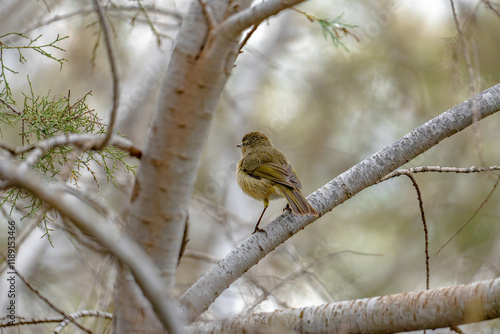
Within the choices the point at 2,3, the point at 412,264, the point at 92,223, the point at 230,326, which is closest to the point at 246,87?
the point at 412,264

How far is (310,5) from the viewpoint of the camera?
8.77 metres

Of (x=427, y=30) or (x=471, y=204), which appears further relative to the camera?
(x=427, y=30)

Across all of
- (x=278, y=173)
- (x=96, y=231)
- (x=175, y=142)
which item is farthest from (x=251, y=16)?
(x=278, y=173)

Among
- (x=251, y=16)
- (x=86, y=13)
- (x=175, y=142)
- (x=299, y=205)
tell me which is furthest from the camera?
(x=86, y=13)

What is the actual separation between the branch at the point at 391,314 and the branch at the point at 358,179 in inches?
15.1

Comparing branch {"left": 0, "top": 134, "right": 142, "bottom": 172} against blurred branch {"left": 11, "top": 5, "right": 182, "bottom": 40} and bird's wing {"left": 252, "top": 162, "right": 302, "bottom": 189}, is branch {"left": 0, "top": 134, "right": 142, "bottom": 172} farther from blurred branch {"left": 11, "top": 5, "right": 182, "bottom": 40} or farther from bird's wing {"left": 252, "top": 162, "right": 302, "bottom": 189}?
bird's wing {"left": 252, "top": 162, "right": 302, "bottom": 189}

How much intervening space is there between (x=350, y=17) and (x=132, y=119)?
13.2 feet

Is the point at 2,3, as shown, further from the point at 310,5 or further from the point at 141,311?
the point at 310,5

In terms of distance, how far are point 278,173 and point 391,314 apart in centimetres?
283

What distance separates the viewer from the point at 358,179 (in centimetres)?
308

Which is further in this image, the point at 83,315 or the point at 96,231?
the point at 83,315

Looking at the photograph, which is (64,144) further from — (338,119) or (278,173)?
(338,119)

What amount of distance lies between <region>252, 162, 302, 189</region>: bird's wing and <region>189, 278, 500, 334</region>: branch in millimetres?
2208

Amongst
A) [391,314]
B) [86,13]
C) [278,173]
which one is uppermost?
[86,13]
